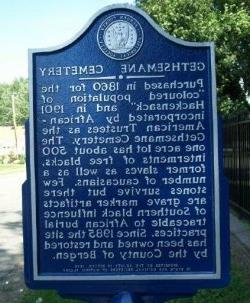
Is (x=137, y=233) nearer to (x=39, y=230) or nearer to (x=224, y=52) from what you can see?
(x=39, y=230)

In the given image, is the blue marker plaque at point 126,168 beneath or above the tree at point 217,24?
beneath

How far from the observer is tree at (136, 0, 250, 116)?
16609 mm

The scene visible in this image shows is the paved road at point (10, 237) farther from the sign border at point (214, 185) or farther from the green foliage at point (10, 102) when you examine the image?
the green foliage at point (10, 102)

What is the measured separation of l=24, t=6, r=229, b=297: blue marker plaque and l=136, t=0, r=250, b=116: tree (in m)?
12.1

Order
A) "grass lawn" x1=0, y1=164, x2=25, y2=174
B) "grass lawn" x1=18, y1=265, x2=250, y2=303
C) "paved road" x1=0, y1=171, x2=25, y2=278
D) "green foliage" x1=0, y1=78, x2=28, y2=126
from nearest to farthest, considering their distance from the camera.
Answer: "grass lawn" x1=18, y1=265, x2=250, y2=303, "paved road" x1=0, y1=171, x2=25, y2=278, "grass lawn" x1=0, y1=164, x2=25, y2=174, "green foliage" x1=0, y1=78, x2=28, y2=126

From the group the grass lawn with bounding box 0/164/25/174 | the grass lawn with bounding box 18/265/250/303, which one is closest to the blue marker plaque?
the grass lawn with bounding box 18/265/250/303

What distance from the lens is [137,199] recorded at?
4270mm

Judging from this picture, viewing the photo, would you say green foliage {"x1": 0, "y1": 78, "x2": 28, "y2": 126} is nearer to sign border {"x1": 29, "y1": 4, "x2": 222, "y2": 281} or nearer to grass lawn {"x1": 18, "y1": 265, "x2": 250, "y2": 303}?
grass lawn {"x1": 18, "y1": 265, "x2": 250, "y2": 303}

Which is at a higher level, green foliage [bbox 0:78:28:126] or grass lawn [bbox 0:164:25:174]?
green foliage [bbox 0:78:28:126]

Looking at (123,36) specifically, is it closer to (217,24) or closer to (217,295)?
(217,295)

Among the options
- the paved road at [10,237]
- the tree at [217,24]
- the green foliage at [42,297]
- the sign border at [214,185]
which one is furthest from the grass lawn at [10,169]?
the sign border at [214,185]

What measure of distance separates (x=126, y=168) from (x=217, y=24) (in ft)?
43.4

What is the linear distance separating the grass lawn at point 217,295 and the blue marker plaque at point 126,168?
2166mm

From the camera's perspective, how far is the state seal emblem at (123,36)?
4.31 metres
